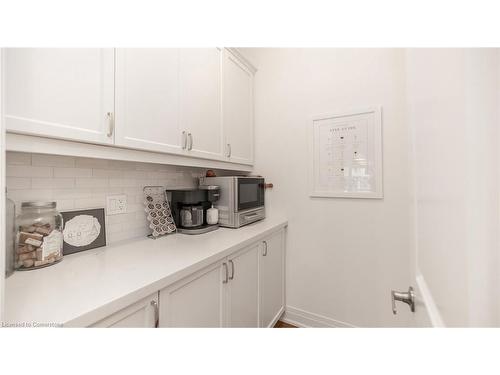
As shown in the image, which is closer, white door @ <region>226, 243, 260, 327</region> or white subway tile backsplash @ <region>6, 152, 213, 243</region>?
white subway tile backsplash @ <region>6, 152, 213, 243</region>

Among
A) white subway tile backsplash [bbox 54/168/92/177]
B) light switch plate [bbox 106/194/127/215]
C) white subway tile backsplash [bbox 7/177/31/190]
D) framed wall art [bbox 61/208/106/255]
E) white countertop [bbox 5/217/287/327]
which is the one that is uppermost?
white subway tile backsplash [bbox 54/168/92/177]

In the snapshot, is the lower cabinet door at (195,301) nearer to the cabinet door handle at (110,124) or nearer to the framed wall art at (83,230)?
the framed wall art at (83,230)

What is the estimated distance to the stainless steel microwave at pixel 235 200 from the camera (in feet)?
5.16

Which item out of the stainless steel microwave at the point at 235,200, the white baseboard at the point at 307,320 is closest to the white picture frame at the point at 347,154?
the stainless steel microwave at the point at 235,200

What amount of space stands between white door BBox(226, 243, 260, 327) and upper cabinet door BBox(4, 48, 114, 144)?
904mm

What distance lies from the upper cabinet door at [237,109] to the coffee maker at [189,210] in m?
0.45

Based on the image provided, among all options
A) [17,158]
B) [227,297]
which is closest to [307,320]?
[227,297]

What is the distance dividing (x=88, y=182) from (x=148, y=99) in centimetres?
53

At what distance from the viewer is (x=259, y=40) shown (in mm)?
450

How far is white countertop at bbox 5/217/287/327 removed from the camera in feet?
1.90

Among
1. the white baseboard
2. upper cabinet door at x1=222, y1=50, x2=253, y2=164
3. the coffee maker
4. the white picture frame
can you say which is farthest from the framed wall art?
the white baseboard

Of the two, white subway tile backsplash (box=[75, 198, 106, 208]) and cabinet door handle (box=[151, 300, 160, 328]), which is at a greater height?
white subway tile backsplash (box=[75, 198, 106, 208])

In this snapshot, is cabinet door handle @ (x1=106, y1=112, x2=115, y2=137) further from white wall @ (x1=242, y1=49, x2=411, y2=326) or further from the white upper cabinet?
white wall @ (x1=242, y1=49, x2=411, y2=326)

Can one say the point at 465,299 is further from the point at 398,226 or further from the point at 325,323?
the point at 325,323
